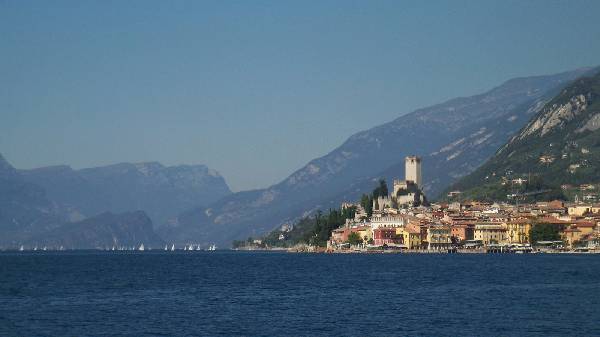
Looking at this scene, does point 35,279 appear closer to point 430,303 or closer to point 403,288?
point 403,288

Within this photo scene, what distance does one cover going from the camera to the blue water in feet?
218

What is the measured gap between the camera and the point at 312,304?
82.2m

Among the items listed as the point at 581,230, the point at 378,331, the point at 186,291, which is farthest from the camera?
the point at 581,230

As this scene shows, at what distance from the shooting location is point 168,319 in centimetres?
7200

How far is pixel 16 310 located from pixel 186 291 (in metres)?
20.9

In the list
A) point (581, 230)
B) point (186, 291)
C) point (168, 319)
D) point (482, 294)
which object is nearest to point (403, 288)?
point (482, 294)

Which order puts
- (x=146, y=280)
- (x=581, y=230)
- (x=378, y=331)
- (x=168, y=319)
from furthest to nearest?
(x=581, y=230) < (x=146, y=280) < (x=168, y=319) < (x=378, y=331)

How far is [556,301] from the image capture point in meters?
81.6

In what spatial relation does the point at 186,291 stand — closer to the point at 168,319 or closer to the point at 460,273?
the point at 168,319

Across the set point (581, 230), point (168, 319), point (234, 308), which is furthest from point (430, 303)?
point (581, 230)

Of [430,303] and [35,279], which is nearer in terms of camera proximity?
[430,303]

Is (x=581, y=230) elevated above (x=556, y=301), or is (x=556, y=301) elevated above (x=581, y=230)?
(x=581, y=230)

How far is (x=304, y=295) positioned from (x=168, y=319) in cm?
2099

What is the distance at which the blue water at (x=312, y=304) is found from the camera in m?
66.4
